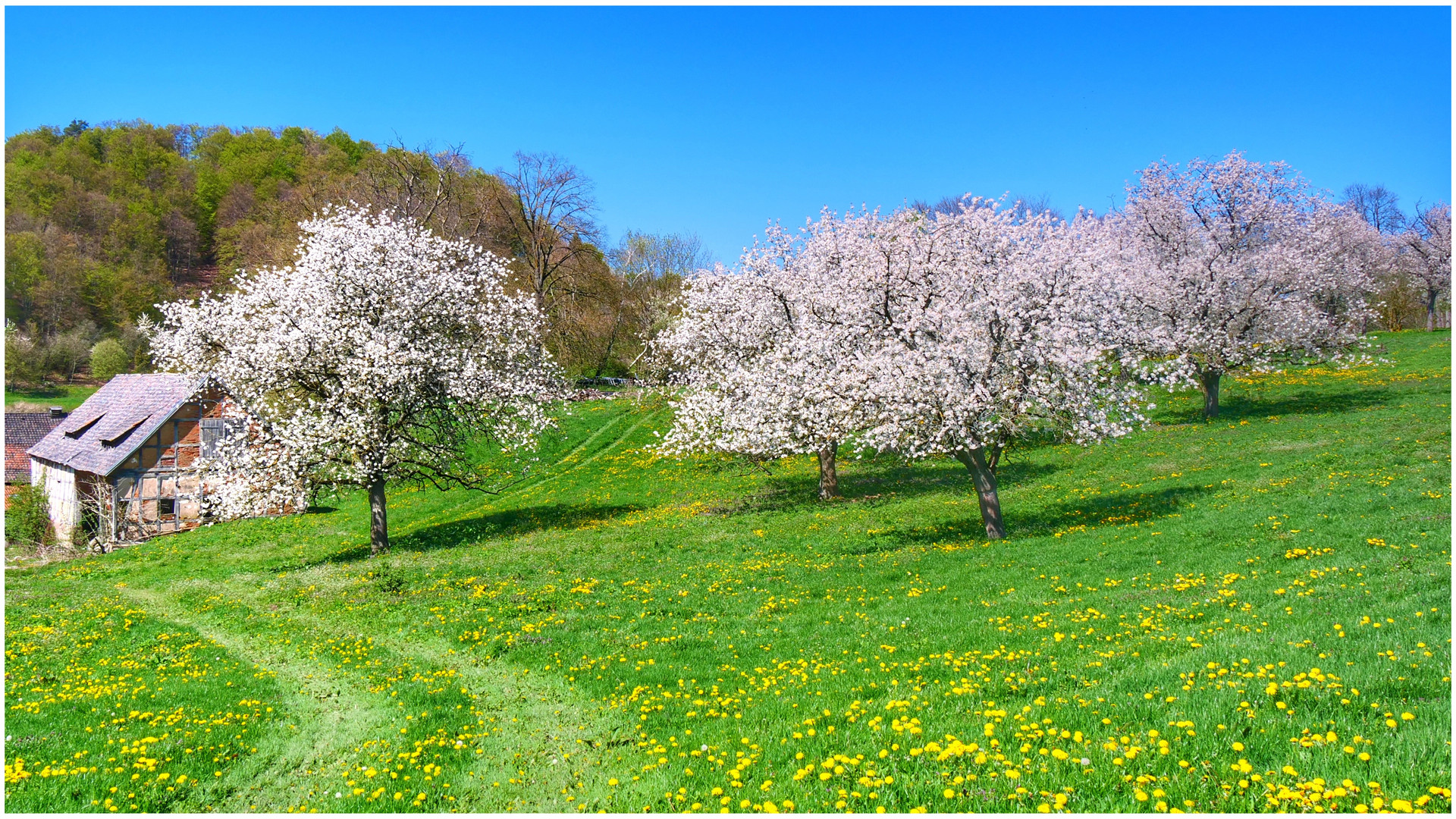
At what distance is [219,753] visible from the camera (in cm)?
998

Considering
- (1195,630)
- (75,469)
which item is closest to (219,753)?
(1195,630)

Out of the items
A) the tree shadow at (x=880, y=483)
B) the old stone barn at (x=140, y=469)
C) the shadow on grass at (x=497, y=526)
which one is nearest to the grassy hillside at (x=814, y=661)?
the shadow on grass at (x=497, y=526)

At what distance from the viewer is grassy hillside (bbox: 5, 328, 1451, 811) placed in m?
7.81

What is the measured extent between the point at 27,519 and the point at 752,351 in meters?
37.6

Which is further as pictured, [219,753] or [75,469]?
[75,469]

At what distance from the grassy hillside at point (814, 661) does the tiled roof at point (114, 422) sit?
1368cm

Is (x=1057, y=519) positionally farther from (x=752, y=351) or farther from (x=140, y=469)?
(x=140, y=469)

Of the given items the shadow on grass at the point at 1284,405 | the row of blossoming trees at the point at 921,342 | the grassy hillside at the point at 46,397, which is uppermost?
the grassy hillside at the point at 46,397

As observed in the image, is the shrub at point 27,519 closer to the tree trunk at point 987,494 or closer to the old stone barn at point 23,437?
the old stone barn at point 23,437

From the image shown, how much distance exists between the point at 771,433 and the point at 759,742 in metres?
13.8

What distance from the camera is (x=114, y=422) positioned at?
40188mm

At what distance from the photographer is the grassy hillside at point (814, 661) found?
7.81 metres

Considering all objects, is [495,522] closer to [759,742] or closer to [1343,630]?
[759,742]

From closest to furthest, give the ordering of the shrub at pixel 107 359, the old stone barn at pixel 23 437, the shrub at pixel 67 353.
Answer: the old stone barn at pixel 23 437 → the shrub at pixel 107 359 → the shrub at pixel 67 353
